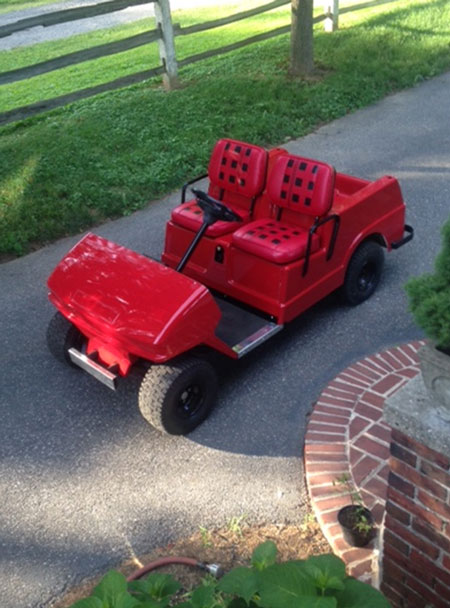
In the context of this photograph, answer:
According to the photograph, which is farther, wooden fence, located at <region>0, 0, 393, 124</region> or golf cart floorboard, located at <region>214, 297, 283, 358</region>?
wooden fence, located at <region>0, 0, 393, 124</region>

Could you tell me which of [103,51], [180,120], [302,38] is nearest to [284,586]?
[180,120]

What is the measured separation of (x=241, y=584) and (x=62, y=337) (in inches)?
110

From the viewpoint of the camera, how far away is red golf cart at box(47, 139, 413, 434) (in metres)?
4.21

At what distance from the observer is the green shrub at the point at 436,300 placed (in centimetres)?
254

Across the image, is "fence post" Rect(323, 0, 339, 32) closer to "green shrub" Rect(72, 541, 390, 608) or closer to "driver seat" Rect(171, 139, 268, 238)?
"driver seat" Rect(171, 139, 268, 238)

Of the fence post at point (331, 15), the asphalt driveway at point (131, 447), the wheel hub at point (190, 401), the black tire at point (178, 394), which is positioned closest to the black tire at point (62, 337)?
the asphalt driveway at point (131, 447)

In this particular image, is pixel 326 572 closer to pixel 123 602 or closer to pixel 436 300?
pixel 123 602

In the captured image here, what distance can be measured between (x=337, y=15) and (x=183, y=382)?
371 inches

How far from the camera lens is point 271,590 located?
7.15 ft

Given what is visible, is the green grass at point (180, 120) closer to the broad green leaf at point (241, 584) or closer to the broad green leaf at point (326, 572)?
the broad green leaf at point (241, 584)

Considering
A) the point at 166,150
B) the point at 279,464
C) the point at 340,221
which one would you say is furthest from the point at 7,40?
the point at 279,464

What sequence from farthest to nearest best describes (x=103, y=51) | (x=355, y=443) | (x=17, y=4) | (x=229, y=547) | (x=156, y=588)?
(x=17, y=4), (x=103, y=51), (x=355, y=443), (x=229, y=547), (x=156, y=588)

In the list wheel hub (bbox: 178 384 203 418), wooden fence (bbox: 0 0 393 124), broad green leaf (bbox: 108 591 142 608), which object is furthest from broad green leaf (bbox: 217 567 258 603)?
wooden fence (bbox: 0 0 393 124)

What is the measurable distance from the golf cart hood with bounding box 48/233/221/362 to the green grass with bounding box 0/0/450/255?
8.08ft
